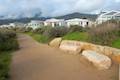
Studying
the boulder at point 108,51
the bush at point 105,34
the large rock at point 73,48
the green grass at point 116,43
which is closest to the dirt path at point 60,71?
the boulder at point 108,51

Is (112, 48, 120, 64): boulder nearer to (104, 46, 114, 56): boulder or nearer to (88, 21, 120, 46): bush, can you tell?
(104, 46, 114, 56): boulder

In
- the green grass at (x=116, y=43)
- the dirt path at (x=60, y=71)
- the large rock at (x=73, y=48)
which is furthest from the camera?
the large rock at (x=73, y=48)

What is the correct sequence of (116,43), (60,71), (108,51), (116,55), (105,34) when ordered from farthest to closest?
(105,34) < (116,43) < (108,51) < (116,55) < (60,71)

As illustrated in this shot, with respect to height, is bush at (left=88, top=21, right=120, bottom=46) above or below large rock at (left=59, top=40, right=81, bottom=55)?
above

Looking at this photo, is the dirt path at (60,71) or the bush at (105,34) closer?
the dirt path at (60,71)

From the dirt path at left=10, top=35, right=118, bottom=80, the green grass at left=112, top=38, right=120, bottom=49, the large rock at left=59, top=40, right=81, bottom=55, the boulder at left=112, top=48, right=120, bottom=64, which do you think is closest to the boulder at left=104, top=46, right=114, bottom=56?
the boulder at left=112, top=48, right=120, bottom=64

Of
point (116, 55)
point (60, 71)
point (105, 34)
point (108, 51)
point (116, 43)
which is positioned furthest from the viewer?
point (105, 34)

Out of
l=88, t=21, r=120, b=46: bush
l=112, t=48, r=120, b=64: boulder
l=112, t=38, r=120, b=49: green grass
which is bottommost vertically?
l=112, t=48, r=120, b=64: boulder

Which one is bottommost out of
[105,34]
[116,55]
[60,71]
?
[60,71]

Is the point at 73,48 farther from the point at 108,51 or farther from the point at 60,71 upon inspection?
the point at 60,71

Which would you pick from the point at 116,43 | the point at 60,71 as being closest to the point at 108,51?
the point at 116,43

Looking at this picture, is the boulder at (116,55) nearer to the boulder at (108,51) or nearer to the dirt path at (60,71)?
the boulder at (108,51)

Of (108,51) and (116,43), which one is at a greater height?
(116,43)

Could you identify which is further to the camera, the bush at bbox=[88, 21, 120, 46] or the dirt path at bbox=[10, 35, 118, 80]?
the bush at bbox=[88, 21, 120, 46]
